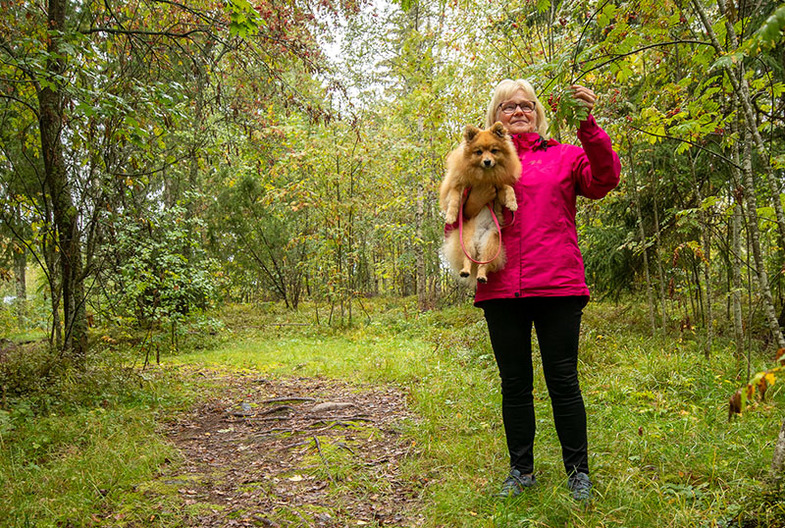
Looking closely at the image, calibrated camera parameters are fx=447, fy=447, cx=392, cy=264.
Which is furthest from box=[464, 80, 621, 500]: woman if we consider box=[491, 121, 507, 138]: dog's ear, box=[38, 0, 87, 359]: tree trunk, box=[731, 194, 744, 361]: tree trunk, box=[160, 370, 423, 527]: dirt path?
box=[38, 0, 87, 359]: tree trunk

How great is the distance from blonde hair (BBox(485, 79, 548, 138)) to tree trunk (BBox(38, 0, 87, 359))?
15.5 feet

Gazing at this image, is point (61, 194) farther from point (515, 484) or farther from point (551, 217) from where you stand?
point (515, 484)

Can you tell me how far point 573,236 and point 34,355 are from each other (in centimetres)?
606

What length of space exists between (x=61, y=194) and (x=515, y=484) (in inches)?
217

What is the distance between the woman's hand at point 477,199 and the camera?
101 inches

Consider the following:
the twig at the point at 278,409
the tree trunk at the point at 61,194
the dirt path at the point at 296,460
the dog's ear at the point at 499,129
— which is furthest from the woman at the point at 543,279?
the tree trunk at the point at 61,194

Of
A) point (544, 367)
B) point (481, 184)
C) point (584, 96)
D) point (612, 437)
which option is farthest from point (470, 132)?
point (612, 437)

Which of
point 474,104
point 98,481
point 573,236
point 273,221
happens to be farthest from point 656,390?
point 273,221

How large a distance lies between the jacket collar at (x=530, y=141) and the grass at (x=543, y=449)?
1.90 metres

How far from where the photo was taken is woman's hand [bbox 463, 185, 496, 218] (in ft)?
8.38

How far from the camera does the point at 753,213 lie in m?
2.48

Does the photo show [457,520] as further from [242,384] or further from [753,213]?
[242,384]

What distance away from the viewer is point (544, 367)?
2.45 m

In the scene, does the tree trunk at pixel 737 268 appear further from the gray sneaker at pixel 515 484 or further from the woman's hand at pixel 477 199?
the gray sneaker at pixel 515 484
